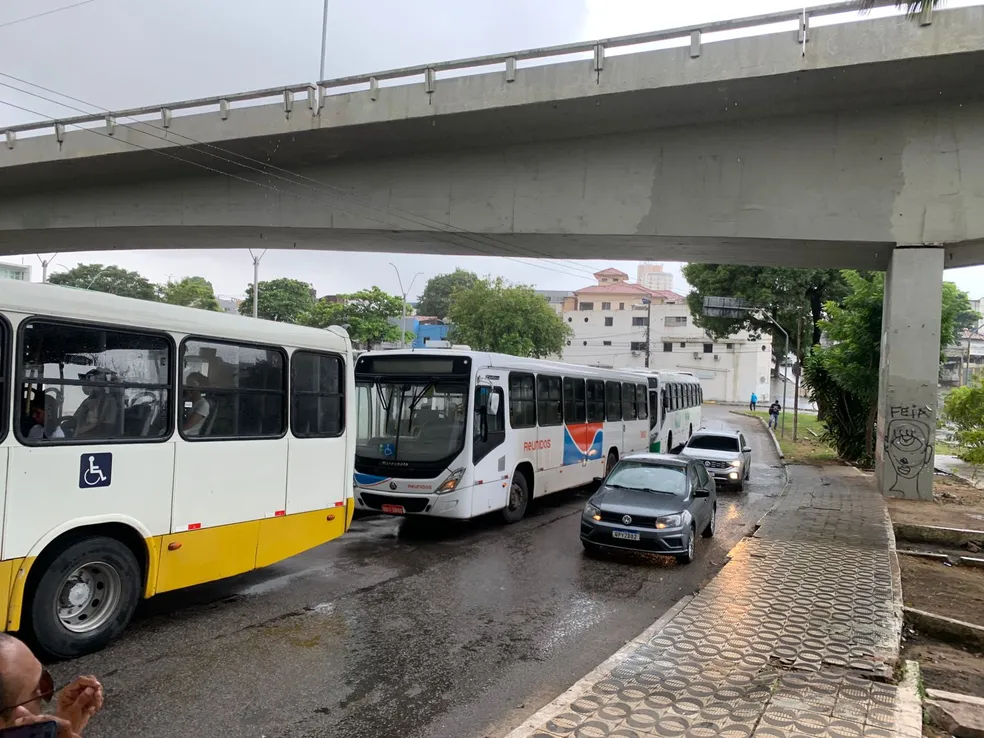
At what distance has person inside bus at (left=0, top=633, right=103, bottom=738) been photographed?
1.94m

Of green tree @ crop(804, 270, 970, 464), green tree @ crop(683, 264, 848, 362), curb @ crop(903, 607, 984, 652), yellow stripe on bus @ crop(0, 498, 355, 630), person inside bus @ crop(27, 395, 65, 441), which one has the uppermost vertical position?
green tree @ crop(683, 264, 848, 362)

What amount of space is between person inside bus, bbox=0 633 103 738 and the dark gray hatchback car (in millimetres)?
8154

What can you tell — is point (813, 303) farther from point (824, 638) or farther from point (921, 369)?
point (824, 638)

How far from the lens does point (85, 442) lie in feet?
18.5

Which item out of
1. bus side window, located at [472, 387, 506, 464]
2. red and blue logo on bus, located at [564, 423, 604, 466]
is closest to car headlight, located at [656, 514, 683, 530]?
bus side window, located at [472, 387, 506, 464]

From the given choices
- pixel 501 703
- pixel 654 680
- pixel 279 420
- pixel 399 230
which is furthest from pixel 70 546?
pixel 399 230

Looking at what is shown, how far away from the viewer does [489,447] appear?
1127 cm

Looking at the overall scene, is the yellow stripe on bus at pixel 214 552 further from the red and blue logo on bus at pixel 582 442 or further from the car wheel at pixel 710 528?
the red and blue logo on bus at pixel 582 442

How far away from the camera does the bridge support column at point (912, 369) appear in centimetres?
1512

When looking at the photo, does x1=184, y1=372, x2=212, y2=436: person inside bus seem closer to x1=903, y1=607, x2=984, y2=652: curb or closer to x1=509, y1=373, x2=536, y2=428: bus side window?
x1=509, y1=373, x2=536, y2=428: bus side window

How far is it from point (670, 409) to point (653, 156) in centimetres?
1202

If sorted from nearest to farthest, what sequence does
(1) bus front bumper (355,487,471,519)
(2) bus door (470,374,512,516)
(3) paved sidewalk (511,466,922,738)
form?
(3) paved sidewalk (511,466,922,738)
(1) bus front bumper (355,487,471,519)
(2) bus door (470,374,512,516)

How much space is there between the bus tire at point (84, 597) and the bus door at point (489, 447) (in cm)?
539

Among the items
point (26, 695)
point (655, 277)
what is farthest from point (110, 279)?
point (655, 277)
